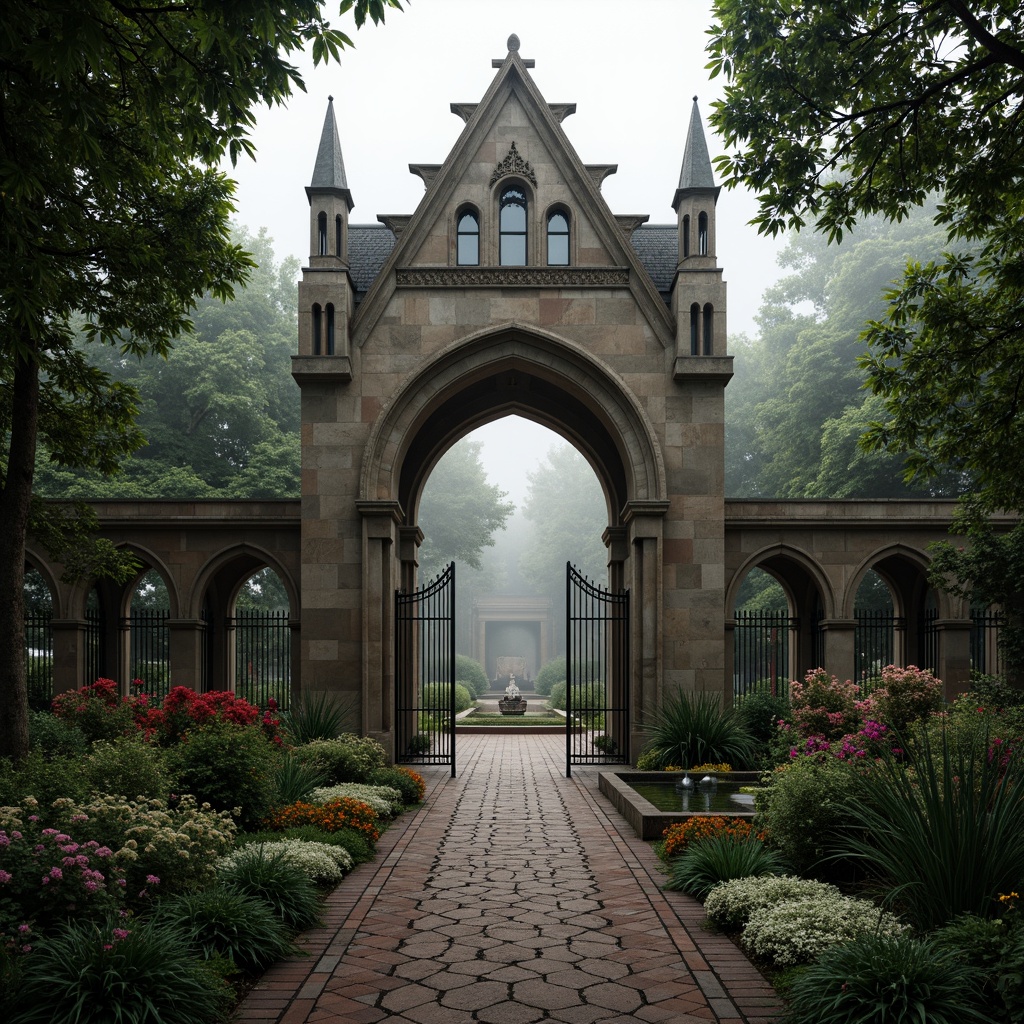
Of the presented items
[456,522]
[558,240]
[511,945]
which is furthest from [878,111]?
[456,522]

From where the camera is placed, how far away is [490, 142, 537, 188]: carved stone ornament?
18.8 m

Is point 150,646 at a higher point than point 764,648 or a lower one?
higher

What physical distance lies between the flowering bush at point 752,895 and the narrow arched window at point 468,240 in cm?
1365

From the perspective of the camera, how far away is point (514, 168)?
61.8 ft

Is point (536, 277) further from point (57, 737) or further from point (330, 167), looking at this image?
point (57, 737)

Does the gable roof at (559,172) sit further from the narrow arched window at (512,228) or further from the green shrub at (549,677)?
the green shrub at (549,677)

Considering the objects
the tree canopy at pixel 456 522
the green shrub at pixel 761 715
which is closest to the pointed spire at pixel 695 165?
the green shrub at pixel 761 715

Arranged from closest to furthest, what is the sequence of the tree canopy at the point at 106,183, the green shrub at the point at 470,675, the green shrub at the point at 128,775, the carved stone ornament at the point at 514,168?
1. the tree canopy at the point at 106,183
2. the green shrub at the point at 128,775
3. the carved stone ornament at the point at 514,168
4. the green shrub at the point at 470,675

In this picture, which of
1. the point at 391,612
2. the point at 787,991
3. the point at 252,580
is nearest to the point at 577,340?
the point at 391,612

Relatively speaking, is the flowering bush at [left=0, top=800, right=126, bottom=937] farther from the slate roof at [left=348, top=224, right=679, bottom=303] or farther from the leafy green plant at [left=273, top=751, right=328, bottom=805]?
the slate roof at [left=348, top=224, right=679, bottom=303]

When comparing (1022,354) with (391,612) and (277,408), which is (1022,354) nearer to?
(391,612)

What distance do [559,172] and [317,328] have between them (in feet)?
16.9

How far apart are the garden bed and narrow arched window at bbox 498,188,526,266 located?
9.24 m

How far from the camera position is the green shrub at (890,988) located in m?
4.87
